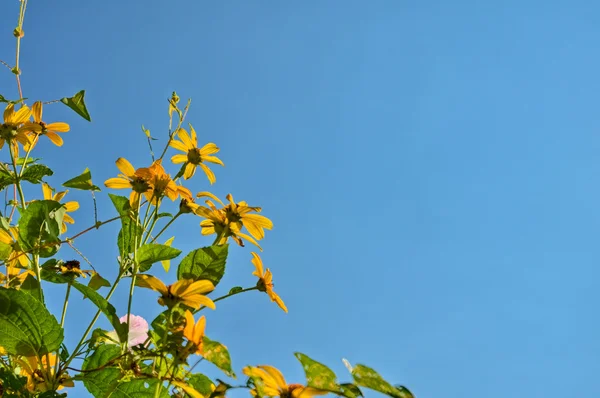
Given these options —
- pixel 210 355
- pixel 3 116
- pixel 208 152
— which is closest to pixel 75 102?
pixel 3 116

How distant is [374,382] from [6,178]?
114 cm

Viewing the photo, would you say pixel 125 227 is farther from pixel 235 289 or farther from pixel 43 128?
pixel 43 128

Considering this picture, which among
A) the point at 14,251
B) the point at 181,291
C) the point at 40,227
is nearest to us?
the point at 181,291

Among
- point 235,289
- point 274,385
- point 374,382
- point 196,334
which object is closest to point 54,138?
point 235,289

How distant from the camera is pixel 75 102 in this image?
1.50m

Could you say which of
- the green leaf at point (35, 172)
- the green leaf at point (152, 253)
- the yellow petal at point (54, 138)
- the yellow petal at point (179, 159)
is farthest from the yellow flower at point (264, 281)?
the yellow petal at point (54, 138)

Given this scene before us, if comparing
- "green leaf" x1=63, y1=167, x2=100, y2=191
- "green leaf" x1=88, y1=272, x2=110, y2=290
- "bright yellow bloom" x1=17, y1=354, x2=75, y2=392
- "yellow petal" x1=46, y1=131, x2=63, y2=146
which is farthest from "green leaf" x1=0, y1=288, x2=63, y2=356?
"yellow petal" x1=46, y1=131, x2=63, y2=146

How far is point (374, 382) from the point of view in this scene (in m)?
0.73

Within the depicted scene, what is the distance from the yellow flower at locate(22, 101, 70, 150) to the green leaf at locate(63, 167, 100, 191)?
0.62ft

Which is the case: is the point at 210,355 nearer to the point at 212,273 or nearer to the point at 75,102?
the point at 212,273

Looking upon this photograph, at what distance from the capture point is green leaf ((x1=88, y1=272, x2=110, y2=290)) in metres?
1.25

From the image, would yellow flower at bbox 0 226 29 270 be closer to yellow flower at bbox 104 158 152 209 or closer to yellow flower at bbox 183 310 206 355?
yellow flower at bbox 104 158 152 209

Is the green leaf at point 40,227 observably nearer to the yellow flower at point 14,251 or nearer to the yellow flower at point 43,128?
the yellow flower at point 14,251

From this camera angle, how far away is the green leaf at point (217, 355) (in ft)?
2.81
